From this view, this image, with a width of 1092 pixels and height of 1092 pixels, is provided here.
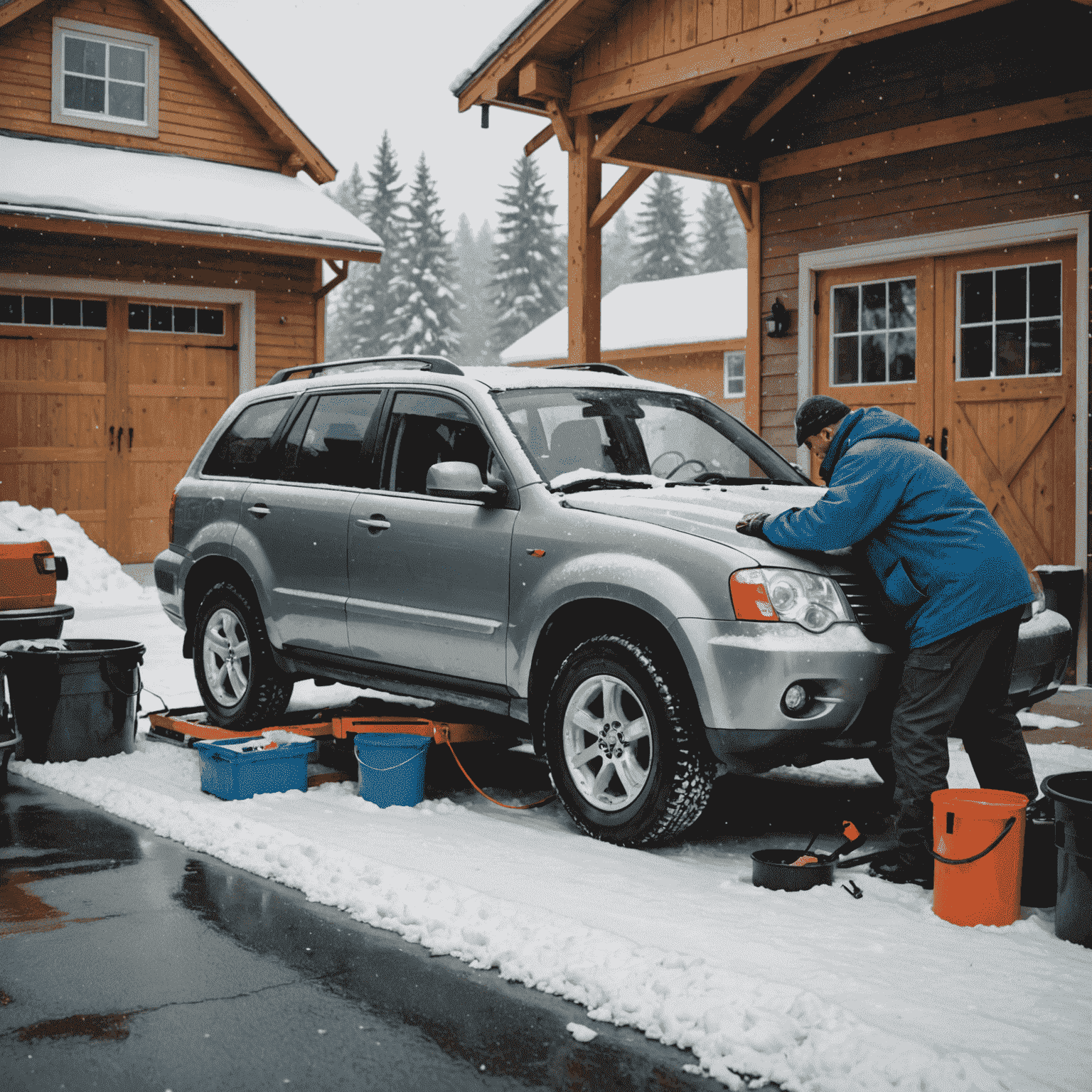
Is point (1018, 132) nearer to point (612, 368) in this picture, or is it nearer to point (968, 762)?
point (612, 368)

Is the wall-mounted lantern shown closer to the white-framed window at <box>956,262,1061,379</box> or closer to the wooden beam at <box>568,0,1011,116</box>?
the white-framed window at <box>956,262,1061,379</box>

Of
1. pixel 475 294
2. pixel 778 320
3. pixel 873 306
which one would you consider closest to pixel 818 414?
pixel 873 306

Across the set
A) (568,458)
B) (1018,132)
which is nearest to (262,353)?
(1018,132)

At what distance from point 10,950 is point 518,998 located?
5.57 ft

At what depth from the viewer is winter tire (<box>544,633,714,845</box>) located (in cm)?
528

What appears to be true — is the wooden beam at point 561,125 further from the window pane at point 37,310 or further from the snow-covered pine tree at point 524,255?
the snow-covered pine tree at point 524,255

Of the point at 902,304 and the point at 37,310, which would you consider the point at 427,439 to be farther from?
the point at 37,310

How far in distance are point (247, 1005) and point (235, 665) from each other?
4010 mm

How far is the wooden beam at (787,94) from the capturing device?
1112 centimetres

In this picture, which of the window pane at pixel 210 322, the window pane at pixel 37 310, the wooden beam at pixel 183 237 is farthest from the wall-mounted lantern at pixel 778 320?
the window pane at pixel 37 310

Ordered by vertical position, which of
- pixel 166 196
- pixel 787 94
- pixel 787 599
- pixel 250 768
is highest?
pixel 166 196

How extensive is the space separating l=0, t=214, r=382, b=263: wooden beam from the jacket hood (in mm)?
12647

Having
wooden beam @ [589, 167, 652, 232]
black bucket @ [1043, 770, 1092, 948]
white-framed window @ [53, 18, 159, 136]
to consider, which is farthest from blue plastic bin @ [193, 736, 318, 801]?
white-framed window @ [53, 18, 159, 136]

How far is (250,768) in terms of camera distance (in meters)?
6.41
